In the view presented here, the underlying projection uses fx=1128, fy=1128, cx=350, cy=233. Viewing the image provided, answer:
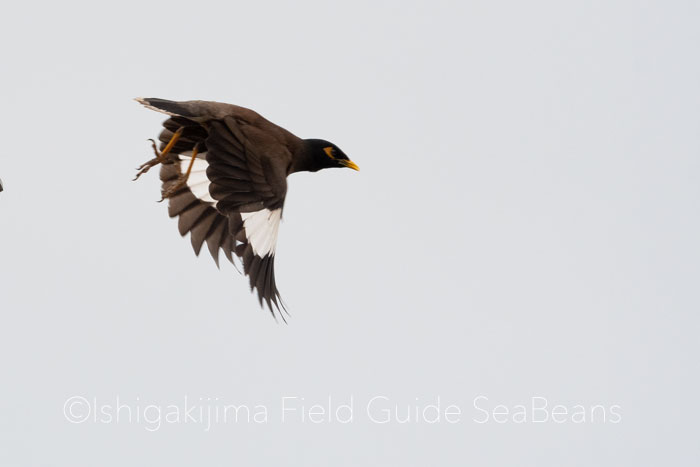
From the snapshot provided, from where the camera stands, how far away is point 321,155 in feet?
34.4

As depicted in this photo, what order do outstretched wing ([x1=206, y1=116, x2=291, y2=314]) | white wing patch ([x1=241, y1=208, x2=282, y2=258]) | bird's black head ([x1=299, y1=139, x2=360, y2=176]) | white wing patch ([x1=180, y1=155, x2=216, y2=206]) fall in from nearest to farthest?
outstretched wing ([x1=206, y1=116, x2=291, y2=314]) → white wing patch ([x1=241, y1=208, x2=282, y2=258]) → bird's black head ([x1=299, y1=139, x2=360, y2=176]) → white wing patch ([x1=180, y1=155, x2=216, y2=206])

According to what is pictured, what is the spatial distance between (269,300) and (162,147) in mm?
1765

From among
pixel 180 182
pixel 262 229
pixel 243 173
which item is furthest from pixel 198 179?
pixel 243 173

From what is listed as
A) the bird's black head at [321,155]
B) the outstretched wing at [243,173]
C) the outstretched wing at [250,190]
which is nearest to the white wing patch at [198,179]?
the outstretched wing at [243,173]

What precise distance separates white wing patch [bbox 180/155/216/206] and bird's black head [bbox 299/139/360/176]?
956 millimetres

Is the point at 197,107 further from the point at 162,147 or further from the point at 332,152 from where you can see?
the point at 332,152

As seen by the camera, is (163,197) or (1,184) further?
(163,197)

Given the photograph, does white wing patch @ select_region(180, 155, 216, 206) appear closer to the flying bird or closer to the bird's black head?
the flying bird

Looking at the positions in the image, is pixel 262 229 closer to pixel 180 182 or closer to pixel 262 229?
pixel 262 229

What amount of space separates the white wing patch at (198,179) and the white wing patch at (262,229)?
1173 millimetres

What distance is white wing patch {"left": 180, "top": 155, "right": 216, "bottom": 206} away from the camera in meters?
10.6

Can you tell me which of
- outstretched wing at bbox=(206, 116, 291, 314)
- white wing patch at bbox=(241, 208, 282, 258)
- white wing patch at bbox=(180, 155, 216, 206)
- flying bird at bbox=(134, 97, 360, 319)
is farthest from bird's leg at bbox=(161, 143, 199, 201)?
white wing patch at bbox=(241, 208, 282, 258)

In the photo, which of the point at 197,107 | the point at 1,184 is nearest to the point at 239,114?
the point at 197,107

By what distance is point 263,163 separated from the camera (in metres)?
9.23
